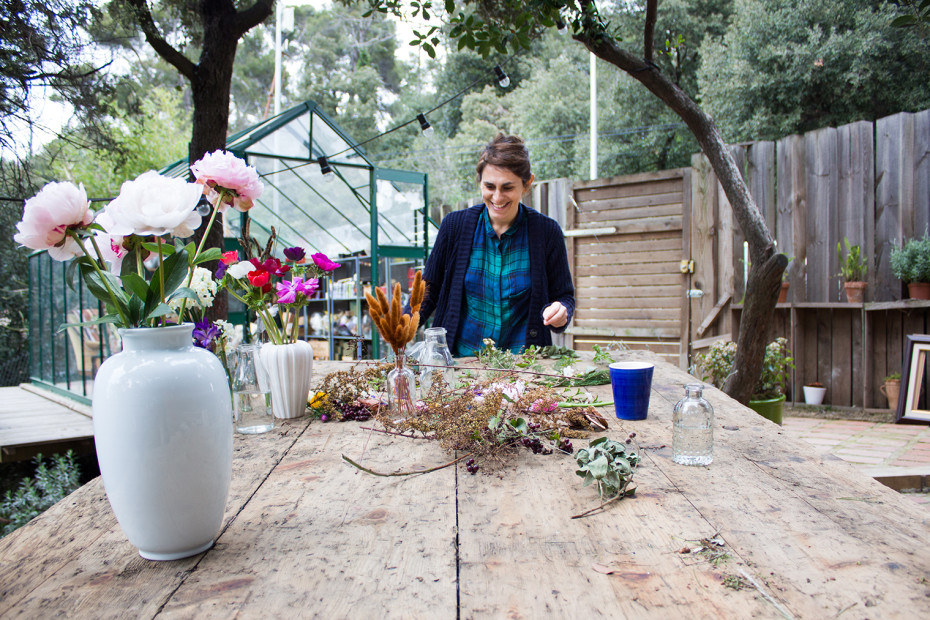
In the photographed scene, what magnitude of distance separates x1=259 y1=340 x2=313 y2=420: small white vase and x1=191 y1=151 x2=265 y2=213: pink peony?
0.46m

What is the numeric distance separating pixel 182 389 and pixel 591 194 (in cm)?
573

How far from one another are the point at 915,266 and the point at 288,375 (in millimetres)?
4436

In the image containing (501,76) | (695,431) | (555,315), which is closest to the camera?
(695,431)

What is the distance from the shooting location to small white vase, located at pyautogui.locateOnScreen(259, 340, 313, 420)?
1.43m

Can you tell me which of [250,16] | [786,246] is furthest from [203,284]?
[786,246]

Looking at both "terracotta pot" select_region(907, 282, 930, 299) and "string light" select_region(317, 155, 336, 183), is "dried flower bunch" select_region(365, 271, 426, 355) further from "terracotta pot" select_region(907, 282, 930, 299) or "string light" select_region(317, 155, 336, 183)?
"string light" select_region(317, 155, 336, 183)

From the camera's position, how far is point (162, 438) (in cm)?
70

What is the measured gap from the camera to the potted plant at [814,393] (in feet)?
15.2

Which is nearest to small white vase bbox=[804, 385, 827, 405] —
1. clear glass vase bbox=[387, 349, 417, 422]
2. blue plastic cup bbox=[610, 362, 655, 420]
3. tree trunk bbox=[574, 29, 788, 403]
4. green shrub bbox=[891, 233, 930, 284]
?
green shrub bbox=[891, 233, 930, 284]

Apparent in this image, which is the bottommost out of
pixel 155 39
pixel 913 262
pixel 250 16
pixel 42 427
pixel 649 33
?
pixel 42 427

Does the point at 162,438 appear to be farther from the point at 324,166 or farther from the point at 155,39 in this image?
the point at 324,166

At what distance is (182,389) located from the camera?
72 cm

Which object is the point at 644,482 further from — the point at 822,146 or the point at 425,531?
the point at 822,146

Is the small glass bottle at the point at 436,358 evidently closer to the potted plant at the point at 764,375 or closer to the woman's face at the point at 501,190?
the woman's face at the point at 501,190
